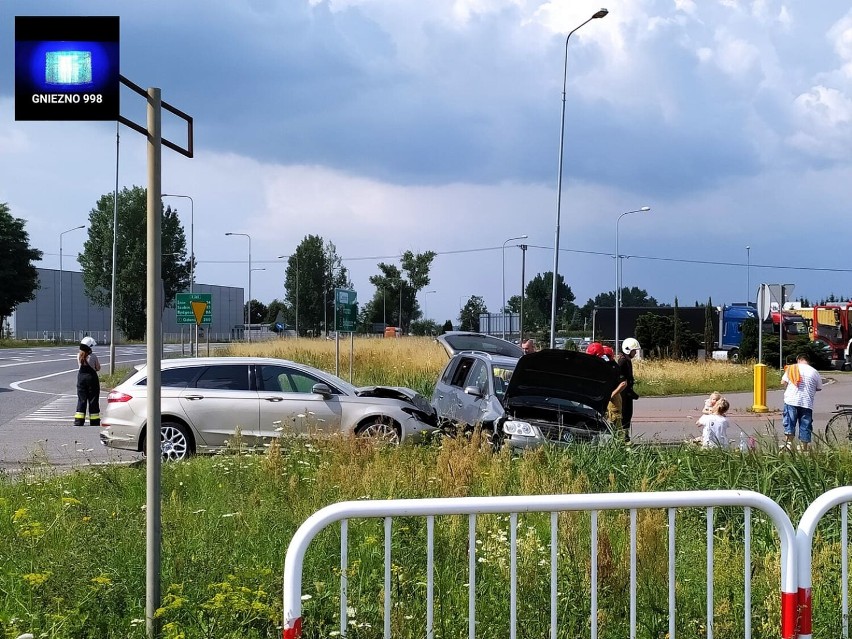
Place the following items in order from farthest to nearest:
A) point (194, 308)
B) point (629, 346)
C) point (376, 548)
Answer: point (194, 308) < point (629, 346) < point (376, 548)

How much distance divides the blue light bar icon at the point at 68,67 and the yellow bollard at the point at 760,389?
20200 mm

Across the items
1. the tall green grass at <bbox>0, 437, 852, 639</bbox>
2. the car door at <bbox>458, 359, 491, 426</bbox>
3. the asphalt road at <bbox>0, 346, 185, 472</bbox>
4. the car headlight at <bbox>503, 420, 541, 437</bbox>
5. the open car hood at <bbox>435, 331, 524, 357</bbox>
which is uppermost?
the open car hood at <bbox>435, 331, 524, 357</bbox>

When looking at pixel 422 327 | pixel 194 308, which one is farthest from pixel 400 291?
pixel 194 308

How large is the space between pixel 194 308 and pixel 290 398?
52.6 feet

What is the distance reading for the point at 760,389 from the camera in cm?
2259

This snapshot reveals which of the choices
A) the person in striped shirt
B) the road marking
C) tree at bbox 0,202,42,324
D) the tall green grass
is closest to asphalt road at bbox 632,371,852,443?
the person in striped shirt

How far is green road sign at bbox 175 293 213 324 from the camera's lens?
2855 cm

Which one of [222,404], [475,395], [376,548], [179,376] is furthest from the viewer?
[179,376]

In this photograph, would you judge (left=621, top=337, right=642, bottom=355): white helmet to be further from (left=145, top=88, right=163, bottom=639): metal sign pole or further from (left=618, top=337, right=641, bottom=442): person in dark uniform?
(left=145, top=88, right=163, bottom=639): metal sign pole

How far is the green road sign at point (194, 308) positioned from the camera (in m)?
28.5

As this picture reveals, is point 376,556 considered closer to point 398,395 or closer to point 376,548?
point 376,548

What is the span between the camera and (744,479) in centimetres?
771

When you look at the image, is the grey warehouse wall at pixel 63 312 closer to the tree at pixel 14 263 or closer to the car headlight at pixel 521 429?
the tree at pixel 14 263

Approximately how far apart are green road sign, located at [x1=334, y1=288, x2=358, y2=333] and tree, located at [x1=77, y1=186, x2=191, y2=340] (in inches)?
2321
